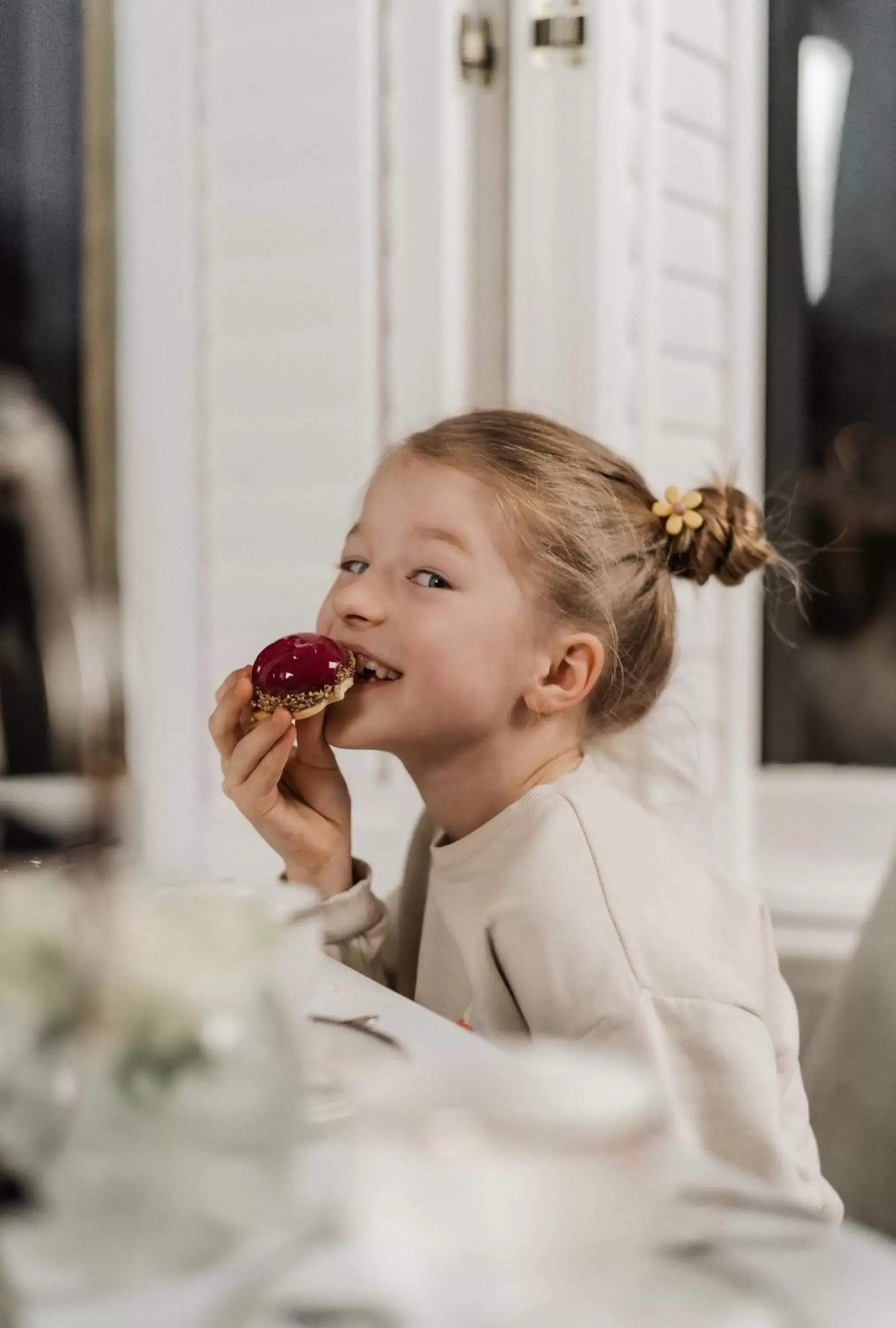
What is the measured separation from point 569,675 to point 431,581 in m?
0.16

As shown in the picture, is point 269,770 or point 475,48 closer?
point 269,770

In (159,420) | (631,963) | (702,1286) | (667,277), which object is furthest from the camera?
(159,420)

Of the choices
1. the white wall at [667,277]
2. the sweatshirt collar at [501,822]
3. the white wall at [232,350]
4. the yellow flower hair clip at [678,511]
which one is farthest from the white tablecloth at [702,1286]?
the white wall at [232,350]

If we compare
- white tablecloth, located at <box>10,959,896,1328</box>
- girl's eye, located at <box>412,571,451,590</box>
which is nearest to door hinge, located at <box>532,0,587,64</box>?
girl's eye, located at <box>412,571,451,590</box>

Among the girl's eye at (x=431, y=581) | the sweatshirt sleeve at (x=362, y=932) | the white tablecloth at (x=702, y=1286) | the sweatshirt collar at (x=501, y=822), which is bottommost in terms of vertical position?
the sweatshirt sleeve at (x=362, y=932)

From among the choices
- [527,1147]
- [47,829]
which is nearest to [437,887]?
[47,829]

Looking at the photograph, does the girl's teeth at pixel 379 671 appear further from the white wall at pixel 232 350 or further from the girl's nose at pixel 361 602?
the white wall at pixel 232 350

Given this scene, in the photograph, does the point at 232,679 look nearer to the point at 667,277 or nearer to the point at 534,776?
the point at 534,776

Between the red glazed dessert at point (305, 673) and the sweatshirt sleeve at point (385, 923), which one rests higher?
the red glazed dessert at point (305, 673)

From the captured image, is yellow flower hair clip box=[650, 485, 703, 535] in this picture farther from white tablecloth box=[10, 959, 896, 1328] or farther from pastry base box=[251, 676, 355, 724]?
white tablecloth box=[10, 959, 896, 1328]

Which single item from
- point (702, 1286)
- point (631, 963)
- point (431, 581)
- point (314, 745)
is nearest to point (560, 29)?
point (431, 581)

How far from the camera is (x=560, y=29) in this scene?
6.17ft

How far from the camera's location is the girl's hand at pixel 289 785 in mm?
1241

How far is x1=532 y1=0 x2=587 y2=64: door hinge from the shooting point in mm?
1871
